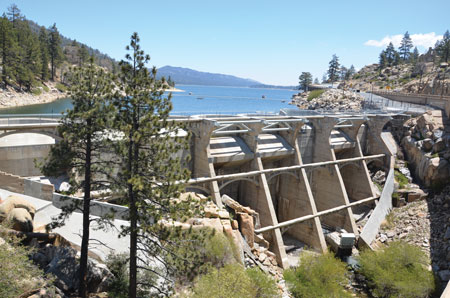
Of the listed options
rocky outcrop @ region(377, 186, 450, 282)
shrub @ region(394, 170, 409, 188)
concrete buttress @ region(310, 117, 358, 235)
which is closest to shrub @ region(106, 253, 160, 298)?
rocky outcrop @ region(377, 186, 450, 282)

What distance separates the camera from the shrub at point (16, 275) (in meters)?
9.33

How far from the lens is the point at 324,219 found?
108 feet

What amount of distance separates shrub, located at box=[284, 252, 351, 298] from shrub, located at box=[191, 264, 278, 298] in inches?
184

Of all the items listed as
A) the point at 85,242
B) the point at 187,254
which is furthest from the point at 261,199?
the point at 85,242

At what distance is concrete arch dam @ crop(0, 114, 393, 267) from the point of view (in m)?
23.1

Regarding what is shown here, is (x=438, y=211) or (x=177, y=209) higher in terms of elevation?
(x=177, y=209)

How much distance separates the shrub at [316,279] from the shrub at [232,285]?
4671 millimetres

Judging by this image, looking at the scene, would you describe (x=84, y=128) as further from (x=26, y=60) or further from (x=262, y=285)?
(x=26, y=60)

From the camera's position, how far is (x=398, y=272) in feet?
72.1

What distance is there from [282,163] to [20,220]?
71.8 ft

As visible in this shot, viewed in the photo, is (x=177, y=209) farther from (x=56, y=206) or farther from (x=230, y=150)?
(x=230, y=150)

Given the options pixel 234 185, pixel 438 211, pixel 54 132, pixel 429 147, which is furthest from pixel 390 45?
pixel 54 132

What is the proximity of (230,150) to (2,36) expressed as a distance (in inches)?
2183

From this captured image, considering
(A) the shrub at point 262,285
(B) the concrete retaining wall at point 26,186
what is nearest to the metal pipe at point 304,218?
(A) the shrub at point 262,285
